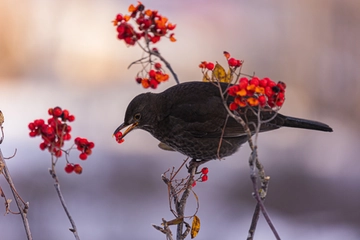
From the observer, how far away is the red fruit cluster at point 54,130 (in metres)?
0.61

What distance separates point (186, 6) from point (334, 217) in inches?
52.5

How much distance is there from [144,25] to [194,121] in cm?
51

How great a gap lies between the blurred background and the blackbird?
102 cm

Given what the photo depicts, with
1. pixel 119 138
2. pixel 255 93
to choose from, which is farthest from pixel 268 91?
pixel 119 138

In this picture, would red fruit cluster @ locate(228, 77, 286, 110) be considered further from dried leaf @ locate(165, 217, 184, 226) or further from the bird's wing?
the bird's wing

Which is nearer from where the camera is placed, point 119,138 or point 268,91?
point 268,91

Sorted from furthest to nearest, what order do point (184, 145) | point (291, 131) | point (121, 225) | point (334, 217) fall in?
point (291, 131) → point (334, 217) → point (121, 225) → point (184, 145)

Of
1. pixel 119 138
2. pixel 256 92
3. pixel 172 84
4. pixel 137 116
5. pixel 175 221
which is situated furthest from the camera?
pixel 172 84

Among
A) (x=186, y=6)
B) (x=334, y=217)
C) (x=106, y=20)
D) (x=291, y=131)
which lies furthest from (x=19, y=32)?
(x=334, y=217)

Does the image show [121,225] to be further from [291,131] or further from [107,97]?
[291,131]

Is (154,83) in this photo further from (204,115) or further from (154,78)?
(204,115)

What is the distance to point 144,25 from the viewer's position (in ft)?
2.21

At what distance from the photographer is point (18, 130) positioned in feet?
7.93

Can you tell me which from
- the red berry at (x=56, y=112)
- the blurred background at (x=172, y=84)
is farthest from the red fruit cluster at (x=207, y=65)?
the blurred background at (x=172, y=84)
